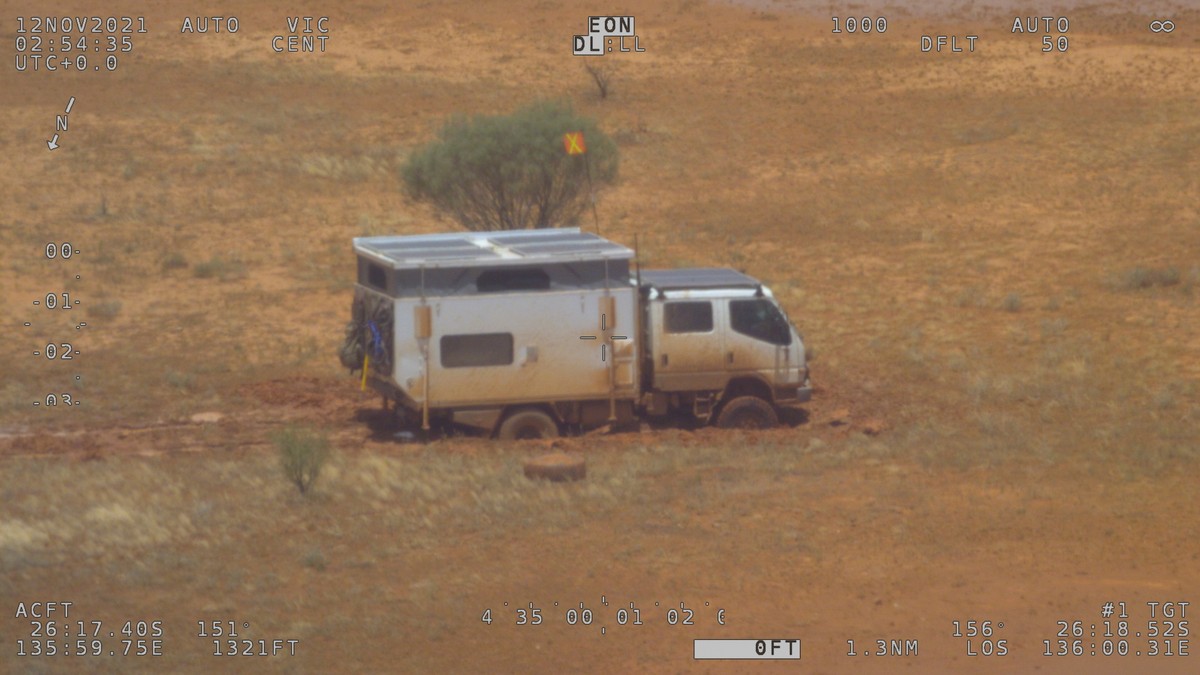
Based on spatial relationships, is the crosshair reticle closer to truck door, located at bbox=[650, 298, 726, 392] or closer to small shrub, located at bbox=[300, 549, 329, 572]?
truck door, located at bbox=[650, 298, 726, 392]

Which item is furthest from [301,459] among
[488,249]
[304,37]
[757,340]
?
[304,37]

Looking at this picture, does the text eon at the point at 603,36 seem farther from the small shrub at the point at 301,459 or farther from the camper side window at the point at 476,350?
the small shrub at the point at 301,459

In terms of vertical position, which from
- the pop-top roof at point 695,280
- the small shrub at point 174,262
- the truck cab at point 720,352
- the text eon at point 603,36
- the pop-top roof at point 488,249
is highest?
the text eon at point 603,36

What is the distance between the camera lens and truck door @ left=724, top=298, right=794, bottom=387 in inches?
774

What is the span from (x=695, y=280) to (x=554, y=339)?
2328 millimetres

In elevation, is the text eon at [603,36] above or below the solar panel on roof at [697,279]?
above

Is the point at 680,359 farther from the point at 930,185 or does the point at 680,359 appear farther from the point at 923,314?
the point at 930,185

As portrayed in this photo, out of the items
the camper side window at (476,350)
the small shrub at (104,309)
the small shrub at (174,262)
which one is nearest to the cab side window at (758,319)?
the camper side window at (476,350)

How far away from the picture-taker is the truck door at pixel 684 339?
19531 mm

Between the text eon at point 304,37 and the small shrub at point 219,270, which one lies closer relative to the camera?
the small shrub at point 219,270

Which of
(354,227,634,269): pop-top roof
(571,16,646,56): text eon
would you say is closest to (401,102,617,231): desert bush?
(354,227,634,269): pop-top roof

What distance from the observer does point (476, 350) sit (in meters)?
18.9

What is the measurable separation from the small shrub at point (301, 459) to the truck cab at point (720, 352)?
4813 mm

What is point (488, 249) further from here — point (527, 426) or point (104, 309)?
point (104, 309)
